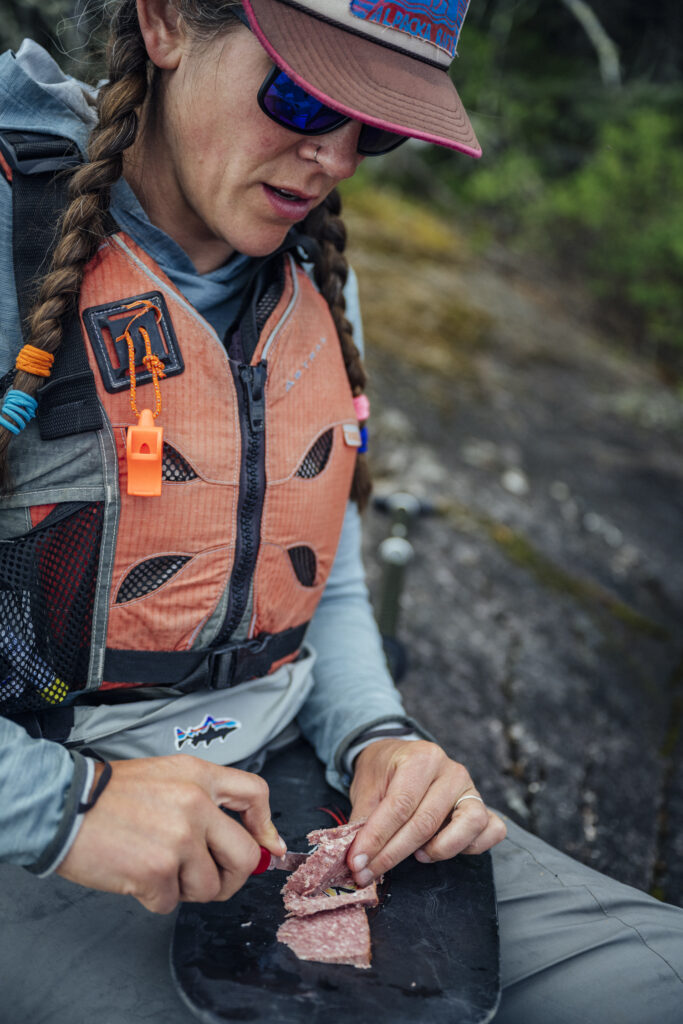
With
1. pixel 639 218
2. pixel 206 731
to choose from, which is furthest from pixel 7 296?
→ pixel 639 218

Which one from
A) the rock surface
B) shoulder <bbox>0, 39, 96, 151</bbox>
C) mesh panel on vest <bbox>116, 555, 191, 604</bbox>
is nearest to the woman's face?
shoulder <bbox>0, 39, 96, 151</bbox>

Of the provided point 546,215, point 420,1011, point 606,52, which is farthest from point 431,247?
point 420,1011

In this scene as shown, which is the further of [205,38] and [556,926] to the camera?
[556,926]

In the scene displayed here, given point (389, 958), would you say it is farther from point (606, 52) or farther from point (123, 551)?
point (606, 52)

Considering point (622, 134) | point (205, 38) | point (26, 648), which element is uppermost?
point (205, 38)

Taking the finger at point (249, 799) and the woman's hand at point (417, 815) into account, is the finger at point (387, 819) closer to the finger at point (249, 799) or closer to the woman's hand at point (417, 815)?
the woman's hand at point (417, 815)

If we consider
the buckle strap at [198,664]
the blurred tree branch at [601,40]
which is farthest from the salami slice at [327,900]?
the blurred tree branch at [601,40]

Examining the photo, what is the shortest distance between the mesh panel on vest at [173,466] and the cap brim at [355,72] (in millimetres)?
658

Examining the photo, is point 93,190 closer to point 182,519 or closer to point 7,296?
point 7,296

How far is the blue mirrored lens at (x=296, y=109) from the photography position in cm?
138

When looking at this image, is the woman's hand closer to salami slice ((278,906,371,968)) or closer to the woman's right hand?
salami slice ((278,906,371,968))

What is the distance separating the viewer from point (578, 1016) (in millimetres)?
1438

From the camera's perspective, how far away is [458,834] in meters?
1.53

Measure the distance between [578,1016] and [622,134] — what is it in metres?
7.64
